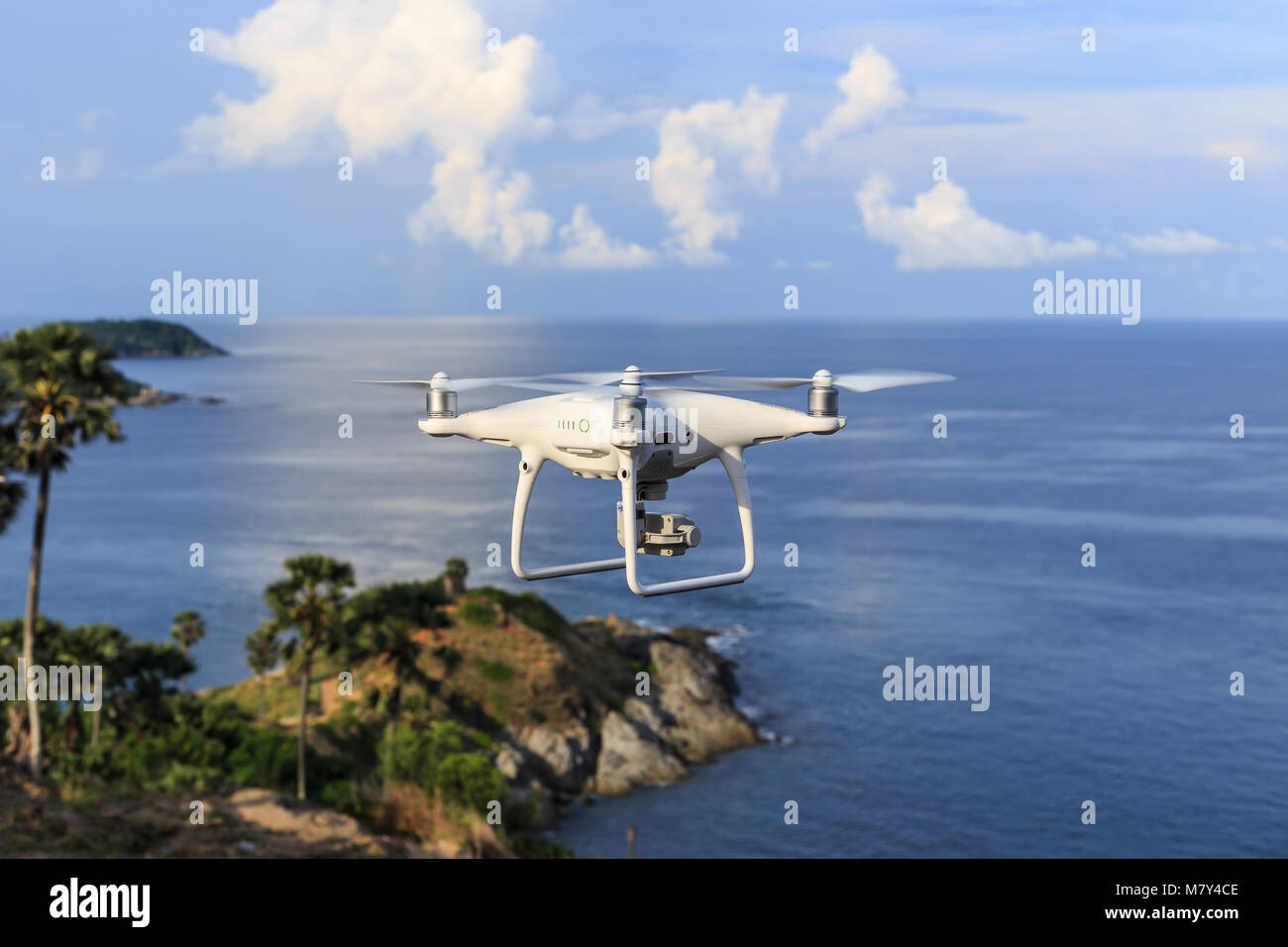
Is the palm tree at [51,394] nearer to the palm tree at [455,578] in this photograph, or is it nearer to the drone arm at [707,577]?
the palm tree at [455,578]

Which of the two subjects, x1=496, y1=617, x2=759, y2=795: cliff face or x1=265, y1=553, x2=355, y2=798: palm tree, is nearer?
x1=265, y1=553, x2=355, y2=798: palm tree

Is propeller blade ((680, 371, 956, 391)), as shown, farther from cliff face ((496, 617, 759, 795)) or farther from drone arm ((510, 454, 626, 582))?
cliff face ((496, 617, 759, 795))

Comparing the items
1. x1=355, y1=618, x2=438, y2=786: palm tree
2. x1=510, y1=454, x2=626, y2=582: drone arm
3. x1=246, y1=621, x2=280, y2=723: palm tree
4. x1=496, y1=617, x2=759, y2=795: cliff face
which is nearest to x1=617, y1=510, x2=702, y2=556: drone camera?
x1=510, y1=454, x2=626, y2=582: drone arm

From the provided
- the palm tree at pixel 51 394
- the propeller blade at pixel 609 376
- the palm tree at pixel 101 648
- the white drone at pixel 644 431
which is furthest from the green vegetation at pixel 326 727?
the white drone at pixel 644 431

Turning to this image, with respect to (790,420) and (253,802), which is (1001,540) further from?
(790,420)
